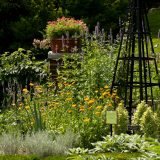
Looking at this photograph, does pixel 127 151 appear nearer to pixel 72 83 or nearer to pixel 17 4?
pixel 72 83

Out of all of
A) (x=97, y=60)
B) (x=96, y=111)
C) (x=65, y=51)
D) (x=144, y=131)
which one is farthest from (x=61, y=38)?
(x=144, y=131)

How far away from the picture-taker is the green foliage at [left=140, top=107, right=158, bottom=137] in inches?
261

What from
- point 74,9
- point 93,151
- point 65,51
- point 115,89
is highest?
point 74,9

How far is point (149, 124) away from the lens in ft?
21.7

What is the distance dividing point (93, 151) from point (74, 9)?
460 inches

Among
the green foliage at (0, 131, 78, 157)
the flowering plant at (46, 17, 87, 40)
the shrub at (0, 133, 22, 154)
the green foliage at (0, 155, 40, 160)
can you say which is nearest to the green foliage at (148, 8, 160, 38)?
the flowering plant at (46, 17, 87, 40)

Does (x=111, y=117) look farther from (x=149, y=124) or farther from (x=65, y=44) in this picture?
(x=65, y=44)

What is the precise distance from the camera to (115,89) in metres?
9.09

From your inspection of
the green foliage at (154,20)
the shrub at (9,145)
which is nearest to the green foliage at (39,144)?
the shrub at (9,145)

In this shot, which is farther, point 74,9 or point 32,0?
point 74,9

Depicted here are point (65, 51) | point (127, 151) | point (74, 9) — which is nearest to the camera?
point (127, 151)

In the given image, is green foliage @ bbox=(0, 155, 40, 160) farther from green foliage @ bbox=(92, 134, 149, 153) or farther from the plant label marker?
the plant label marker

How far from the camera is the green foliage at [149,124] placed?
21.7ft

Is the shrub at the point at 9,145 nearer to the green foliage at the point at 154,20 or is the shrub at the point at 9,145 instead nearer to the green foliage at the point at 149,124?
the green foliage at the point at 149,124
